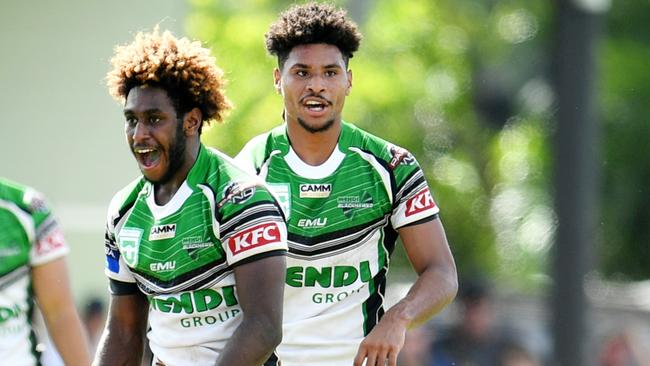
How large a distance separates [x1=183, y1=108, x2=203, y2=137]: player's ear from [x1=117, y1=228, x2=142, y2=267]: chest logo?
46cm

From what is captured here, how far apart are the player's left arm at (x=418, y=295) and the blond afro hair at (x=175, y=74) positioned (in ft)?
3.46

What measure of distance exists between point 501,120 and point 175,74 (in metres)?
19.8

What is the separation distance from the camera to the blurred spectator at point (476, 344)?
47.6 feet

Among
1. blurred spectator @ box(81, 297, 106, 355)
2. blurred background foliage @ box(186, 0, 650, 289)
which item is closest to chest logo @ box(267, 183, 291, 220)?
blurred spectator @ box(81, 297, 106, 355)

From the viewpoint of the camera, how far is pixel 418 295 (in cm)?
661

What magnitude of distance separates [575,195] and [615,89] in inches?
275

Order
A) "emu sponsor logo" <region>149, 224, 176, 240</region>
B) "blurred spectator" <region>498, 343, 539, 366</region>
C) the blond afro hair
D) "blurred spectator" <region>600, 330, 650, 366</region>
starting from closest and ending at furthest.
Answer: "emu sponsor logo" <region>149, 224, 176, 240</region>, the blond afro hair, "blurred spectator" <region>498, 343, 539, 366</region>, "blurred spectator" <region>600, 330, 650, 366</region>

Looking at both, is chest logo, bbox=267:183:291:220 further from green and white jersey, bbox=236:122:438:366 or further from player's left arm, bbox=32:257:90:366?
player's left arm, bbox=32:257:90:366

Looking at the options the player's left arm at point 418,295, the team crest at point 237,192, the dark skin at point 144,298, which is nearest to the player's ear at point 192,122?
the dark skin at point 144,298

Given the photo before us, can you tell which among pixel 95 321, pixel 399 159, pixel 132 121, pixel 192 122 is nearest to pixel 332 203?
pixel 399 159

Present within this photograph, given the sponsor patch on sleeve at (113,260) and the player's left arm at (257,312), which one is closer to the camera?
the player's left arm at (257,312)

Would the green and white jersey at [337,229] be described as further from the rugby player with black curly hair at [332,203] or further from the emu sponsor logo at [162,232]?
the emu sponsor logo at [162,232]

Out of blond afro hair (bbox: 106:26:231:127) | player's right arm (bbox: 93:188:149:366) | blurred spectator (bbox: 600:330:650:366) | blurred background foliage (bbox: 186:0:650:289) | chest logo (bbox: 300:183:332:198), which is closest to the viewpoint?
blond afro hair (bbox: 106:26:231:127)

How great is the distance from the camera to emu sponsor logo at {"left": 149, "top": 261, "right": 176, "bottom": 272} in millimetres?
6195
